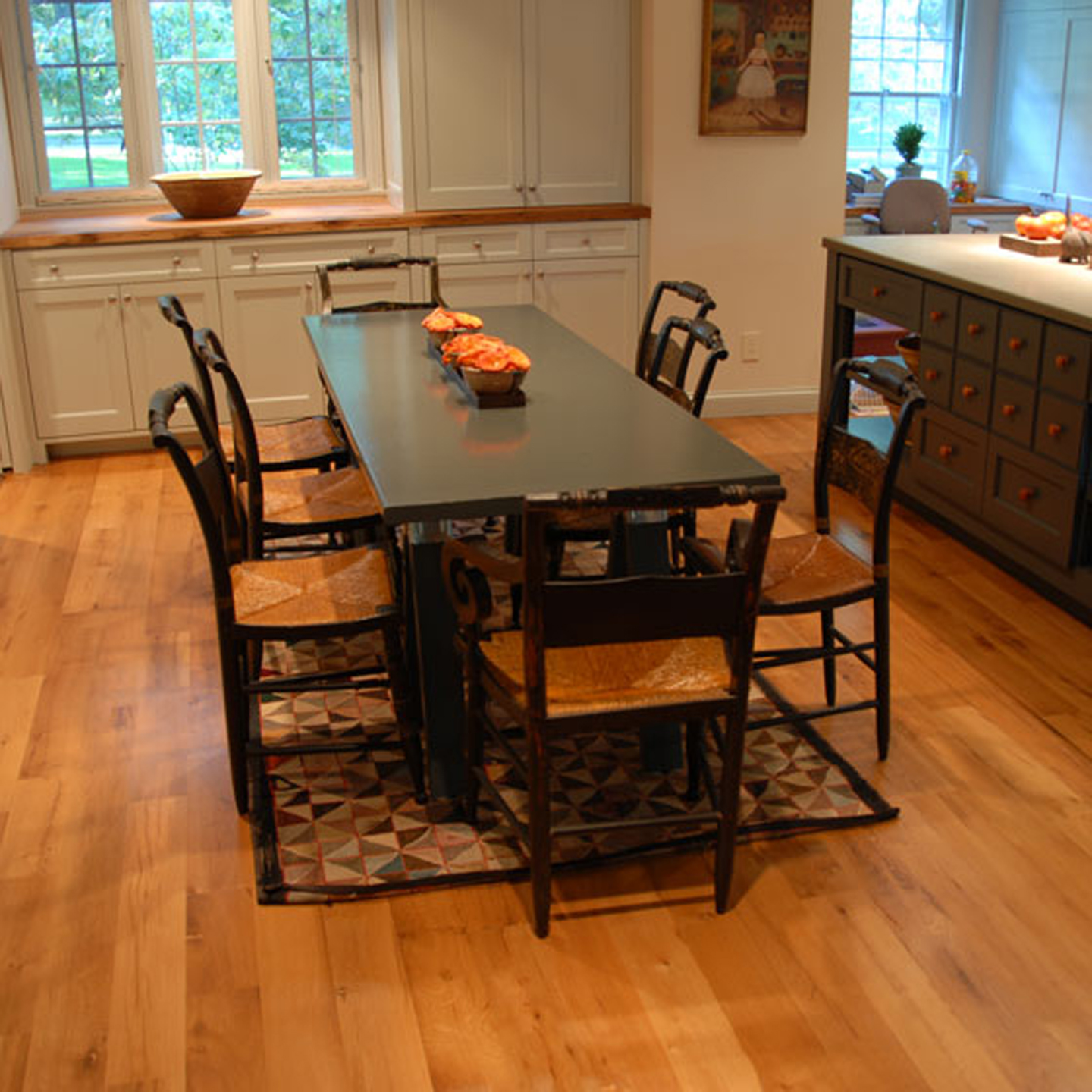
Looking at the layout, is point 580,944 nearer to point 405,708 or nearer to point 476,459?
point 405,708

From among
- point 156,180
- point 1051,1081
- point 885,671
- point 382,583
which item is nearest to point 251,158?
point 156,180

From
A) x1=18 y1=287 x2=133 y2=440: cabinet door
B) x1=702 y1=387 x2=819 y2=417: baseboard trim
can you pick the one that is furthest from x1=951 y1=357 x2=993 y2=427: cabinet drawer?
x1=18 y1=287 x2=133 y2=440: cabinet door

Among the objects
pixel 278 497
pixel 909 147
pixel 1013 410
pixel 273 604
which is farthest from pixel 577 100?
pixel 273 604

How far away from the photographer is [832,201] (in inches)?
229

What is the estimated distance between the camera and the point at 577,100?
5.59 meters

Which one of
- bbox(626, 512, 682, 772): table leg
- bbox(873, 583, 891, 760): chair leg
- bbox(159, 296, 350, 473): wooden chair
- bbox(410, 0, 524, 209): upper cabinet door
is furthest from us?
bbox(410, 0, 524, 209): upper cabinet door

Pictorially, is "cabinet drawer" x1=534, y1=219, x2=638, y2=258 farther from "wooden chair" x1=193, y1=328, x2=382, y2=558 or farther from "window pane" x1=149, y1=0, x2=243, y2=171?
"wooden chair" x1=193, y1=328, x2=382, y2=558

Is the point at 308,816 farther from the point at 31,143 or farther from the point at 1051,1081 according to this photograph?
the point at 31,143

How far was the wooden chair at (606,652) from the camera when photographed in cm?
213

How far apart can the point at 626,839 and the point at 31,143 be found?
4391 mm

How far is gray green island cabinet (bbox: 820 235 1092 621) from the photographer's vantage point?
143 inches

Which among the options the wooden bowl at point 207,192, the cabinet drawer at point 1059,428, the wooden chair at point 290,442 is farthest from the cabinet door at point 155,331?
the cabinet drawer at point 1059,428

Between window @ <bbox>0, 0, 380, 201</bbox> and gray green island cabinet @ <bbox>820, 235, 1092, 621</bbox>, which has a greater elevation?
window @ <bbox>0, 0, 380, 201</bbox>

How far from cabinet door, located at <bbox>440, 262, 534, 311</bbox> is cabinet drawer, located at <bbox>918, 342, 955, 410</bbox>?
6.37 ft
